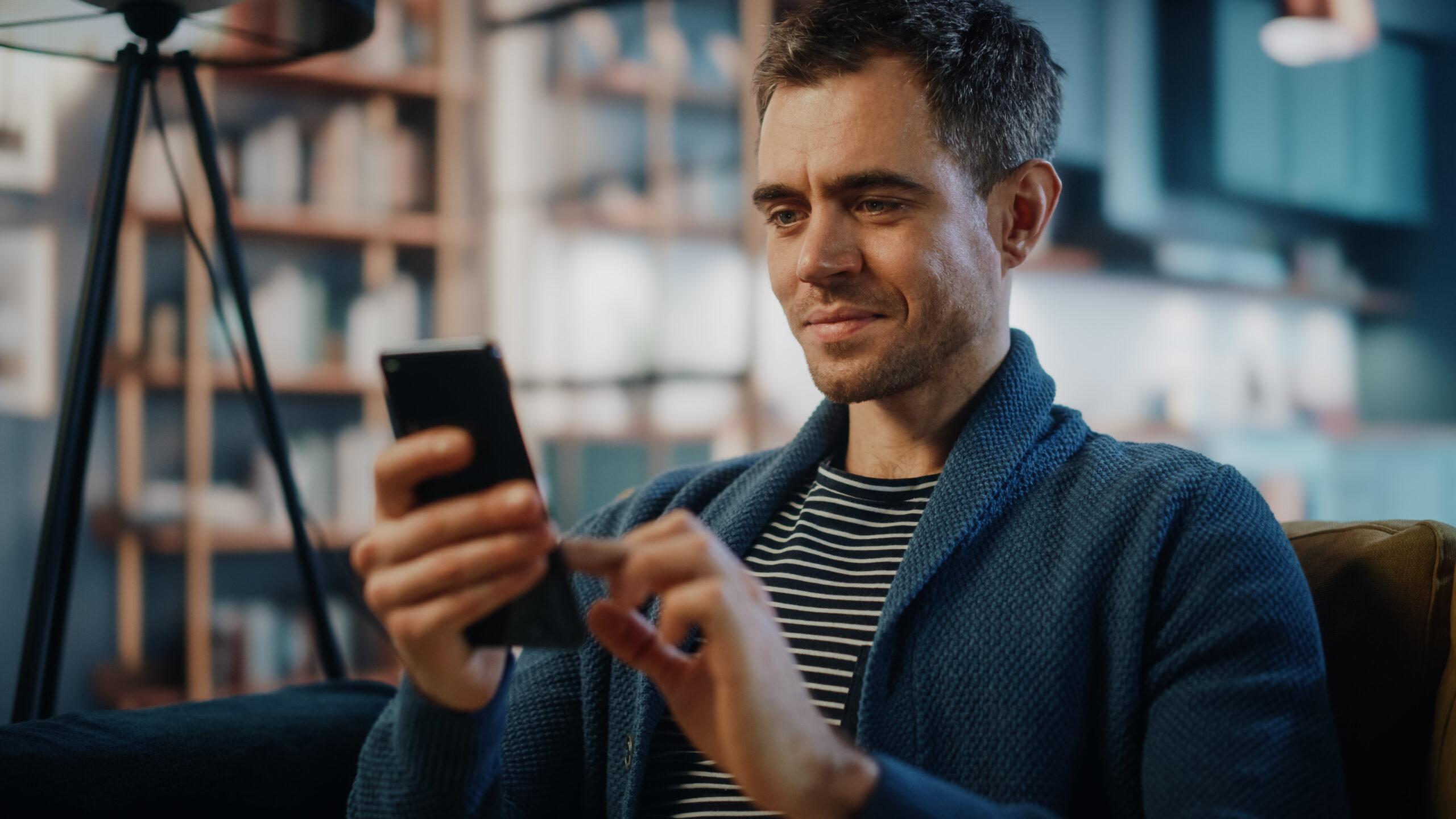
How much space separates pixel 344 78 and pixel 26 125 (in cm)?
89

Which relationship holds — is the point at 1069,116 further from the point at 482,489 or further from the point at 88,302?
the point at 482,489

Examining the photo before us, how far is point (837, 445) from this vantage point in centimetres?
130

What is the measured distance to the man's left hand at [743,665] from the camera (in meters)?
0.73

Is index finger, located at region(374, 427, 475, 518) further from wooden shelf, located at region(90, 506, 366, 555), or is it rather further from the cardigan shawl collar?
wooden shelf, located at region(90, 506, 366, 555)

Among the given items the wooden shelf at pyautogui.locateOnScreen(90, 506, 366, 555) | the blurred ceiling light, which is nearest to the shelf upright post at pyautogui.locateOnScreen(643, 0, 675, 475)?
the wooden shelf at pyautogui.locateOnScreen(90, 506, 366, 555)

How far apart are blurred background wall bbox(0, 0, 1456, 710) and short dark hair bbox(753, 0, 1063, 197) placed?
75.1 inches

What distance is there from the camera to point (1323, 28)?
3.34 metres

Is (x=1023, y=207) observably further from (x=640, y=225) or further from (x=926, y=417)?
(x=640, y=225)

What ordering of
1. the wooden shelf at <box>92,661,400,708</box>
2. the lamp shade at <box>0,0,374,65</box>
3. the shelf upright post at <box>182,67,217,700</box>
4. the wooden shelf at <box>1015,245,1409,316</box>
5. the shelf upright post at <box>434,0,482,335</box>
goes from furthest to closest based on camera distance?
1. the wooden shelf at <box>1015,245,1409,316</box>
2. the shelf upright post at <box>434,0,482,335</box>
3. the shelf upright post at <box>182,67,217,700</box>
4. the wooden shelf at <box>92,661,400,708</box>
5. the lamp shade at <box>0,0,374,65</box>

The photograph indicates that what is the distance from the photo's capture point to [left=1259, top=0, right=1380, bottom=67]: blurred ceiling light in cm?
328

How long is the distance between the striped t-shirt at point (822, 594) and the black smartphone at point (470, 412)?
1.27 feet

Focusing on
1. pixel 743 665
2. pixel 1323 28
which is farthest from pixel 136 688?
pixel 1323 28

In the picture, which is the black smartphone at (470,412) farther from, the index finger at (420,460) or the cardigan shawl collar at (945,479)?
the cardigan shawl collar at (945,479)

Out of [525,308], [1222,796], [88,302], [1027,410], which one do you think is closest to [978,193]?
[1027,410]
